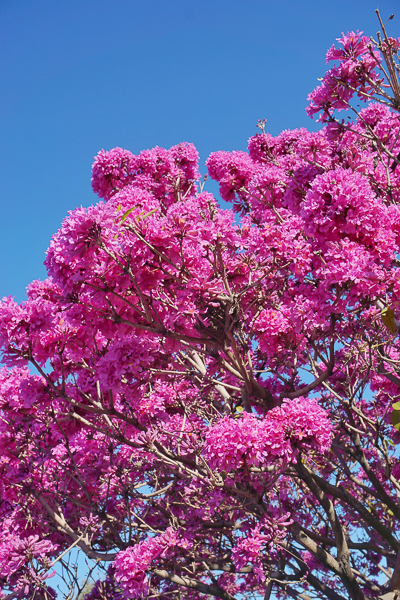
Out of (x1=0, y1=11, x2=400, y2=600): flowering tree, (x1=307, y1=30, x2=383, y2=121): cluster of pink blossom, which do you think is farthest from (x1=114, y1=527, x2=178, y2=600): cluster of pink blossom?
(x1=307, y1=30, x2=383, y2=121): cluster of pink blossom

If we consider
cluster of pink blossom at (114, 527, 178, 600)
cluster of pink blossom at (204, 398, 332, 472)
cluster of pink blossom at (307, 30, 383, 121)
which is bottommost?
cluster of pink blossom at (114, 527, 178, 600)

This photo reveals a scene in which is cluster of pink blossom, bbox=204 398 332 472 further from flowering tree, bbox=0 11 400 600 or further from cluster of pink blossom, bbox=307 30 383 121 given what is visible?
cluster of pink blossom, bbox=307 30 383 121

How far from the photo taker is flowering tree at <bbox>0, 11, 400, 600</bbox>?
3920 millimetres

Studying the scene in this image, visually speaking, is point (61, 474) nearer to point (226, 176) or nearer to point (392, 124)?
point (226, 176)

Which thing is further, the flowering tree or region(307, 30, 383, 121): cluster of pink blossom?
region(307, 30, 383, 121): cluster of pink blossom

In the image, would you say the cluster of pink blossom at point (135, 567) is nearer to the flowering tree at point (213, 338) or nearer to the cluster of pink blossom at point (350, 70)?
the flowering tree at point (213, 338)

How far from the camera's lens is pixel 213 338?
4.79 m

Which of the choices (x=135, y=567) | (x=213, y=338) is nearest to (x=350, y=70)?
(x=213, y=338)

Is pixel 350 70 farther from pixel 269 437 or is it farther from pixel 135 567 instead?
pixel 135 567

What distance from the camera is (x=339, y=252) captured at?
3912mm

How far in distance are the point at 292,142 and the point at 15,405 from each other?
618cm

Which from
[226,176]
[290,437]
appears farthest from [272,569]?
[226,176]

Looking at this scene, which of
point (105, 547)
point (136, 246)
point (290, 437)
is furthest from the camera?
point (105, 547)

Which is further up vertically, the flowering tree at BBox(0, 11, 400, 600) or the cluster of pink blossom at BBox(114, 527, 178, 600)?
the flowering tree at BBox(0, 11, 400, 600)
